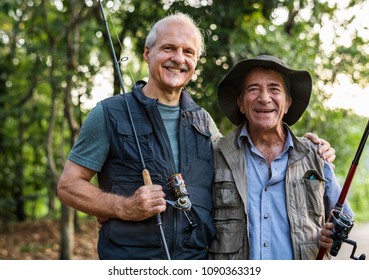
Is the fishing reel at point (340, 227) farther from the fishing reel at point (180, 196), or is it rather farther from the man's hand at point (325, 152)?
the fishing reel at point (180, 196)

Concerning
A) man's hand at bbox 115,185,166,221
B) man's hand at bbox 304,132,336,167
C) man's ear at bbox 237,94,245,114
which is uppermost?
man's ear at bbox 237,94,245,114

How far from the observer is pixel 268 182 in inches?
122

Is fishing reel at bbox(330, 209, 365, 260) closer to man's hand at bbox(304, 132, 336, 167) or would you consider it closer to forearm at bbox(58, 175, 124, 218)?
man's hand at bbox(304, 132, 336, 167)

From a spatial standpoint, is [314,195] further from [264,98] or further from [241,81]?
[241,81]

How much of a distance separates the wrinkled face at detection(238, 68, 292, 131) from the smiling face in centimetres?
39

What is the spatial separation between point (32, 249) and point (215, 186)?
7.62m

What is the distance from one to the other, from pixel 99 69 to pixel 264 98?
7.16m

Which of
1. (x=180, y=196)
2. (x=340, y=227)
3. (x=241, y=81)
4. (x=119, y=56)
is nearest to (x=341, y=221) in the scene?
(x=340, y=227)

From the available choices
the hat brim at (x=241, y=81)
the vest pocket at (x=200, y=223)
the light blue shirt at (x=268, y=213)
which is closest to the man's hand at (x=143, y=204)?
the vest pocket at (x=200, y=223)

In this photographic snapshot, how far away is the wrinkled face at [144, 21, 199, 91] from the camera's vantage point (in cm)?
321

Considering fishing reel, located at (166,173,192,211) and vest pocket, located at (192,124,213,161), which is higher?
vest pocket, located at (192,124,213,161)

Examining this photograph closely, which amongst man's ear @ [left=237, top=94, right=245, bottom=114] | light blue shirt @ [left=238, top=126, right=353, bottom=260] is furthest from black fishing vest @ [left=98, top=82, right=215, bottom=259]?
man's ear @ [left=237, top=94, right=245, bottom=114]

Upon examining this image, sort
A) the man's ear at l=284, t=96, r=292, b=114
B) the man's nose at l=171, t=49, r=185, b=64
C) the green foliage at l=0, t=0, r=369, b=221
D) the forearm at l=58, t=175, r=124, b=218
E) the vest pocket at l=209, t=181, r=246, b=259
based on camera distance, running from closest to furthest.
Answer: the forearm at l=58, t=175, r=124, b=218
the vest pocket at l=209, t=181, r=246, b=259
the man's nose at l=171, t=49, r=185, b=64
the man's ear at l=284, t=96, r=292, b=114
the green foliage at l=0, t=0, r=369, b=221

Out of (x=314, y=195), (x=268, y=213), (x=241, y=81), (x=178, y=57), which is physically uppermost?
(x=178, y=57)
